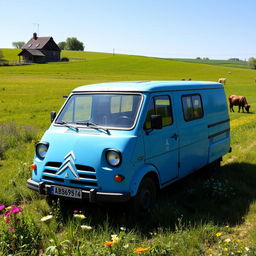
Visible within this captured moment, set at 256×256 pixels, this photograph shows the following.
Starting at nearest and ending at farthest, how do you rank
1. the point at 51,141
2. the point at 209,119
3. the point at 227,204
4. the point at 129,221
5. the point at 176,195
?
the point at 129,221, the point at 51,141, the point at 227,204, the point at 176,195, the point at 209,119

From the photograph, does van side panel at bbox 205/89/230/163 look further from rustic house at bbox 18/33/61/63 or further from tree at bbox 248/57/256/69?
tree at bbox 248/57/256/69

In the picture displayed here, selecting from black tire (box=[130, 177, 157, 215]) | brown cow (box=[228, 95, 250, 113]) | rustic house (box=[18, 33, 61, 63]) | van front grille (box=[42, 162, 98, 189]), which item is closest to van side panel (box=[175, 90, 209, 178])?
black tire (box=[130, 177, 157, 215])

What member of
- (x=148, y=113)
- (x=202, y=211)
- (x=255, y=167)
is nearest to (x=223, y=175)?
(x=255, y=167)

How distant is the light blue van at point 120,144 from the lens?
4.88 metres

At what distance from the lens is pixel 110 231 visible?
444 centimetres

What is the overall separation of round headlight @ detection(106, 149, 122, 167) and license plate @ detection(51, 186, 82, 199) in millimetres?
621

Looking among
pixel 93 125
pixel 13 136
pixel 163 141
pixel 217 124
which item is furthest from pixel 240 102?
pixel 93 125

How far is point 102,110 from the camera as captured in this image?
5812 millimetres

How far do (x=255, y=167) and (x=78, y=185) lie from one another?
527cm

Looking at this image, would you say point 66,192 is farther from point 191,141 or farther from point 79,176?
point 191,141

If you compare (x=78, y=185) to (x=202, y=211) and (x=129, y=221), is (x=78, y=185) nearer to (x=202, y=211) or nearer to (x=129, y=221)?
(x=129, y=221)

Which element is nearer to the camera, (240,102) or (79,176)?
(79,176)

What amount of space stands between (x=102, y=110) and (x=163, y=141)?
1.18m

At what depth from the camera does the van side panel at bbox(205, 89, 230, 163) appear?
7.66 metres
